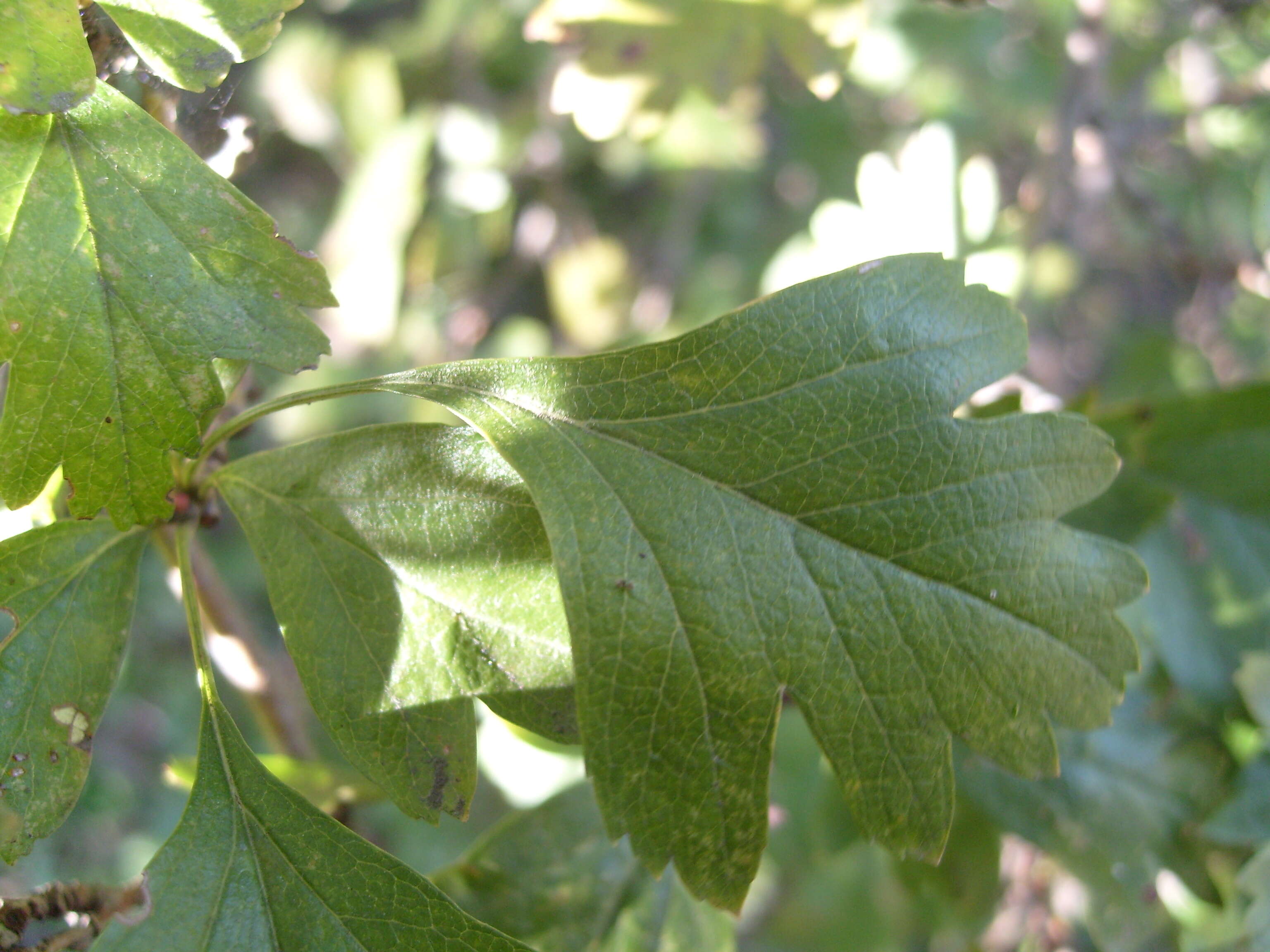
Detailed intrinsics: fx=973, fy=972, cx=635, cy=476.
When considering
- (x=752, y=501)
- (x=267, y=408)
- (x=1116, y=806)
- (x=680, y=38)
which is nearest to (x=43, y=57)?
(x=267, y=408)

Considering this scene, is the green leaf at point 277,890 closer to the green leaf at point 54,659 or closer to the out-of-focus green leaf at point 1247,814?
the green leaf at point 54,659

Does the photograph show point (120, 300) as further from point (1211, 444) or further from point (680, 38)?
point (1211, 444)

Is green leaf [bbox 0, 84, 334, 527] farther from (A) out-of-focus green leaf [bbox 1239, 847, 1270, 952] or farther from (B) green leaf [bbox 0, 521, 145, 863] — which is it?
(A) out-of-focus green leaf [bbox 1239, 847, 1270, 952]

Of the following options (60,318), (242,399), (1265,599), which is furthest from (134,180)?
(1265,599)

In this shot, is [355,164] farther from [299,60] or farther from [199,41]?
[199,41]

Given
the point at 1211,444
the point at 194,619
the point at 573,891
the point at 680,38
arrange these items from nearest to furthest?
the point at 194,619, the point at 573,891, the point at 1211,444, the point at 680,38

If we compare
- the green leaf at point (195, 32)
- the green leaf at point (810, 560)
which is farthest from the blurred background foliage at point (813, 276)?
the green leaf at point (810, 560)
